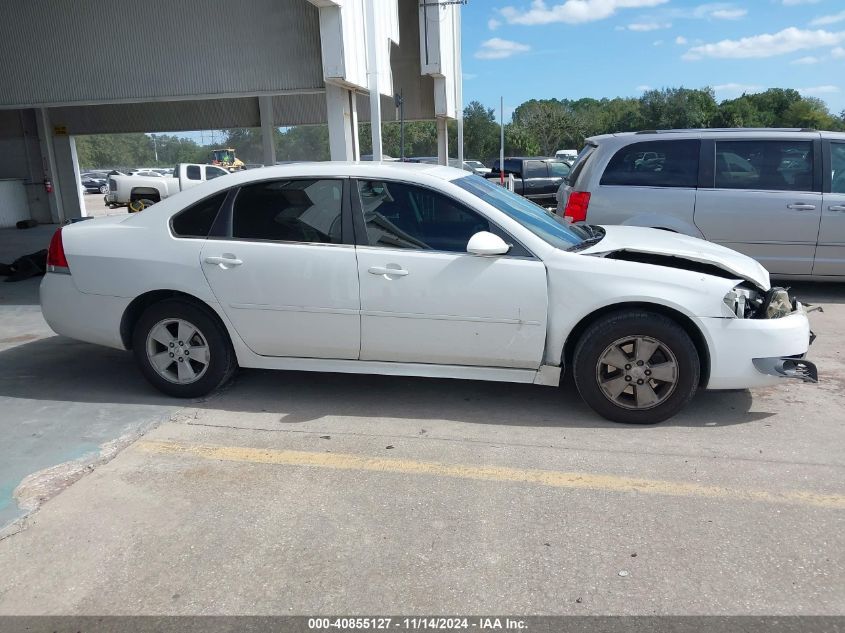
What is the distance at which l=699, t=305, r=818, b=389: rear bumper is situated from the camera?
13.2ft

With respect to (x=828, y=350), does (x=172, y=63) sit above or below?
above

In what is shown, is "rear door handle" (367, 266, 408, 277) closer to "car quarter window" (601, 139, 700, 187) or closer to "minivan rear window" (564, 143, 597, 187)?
"car quarter window" (601, 139, 700, 187)

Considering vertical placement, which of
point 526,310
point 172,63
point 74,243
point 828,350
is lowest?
point 828,350

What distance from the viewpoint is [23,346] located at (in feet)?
20.2

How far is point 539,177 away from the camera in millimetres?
21562

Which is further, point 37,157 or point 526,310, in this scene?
point 37,157

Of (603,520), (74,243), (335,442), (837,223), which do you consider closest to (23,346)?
(74,243)

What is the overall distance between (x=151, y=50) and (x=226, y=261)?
19.3ft

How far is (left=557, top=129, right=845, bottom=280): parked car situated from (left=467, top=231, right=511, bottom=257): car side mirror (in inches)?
139

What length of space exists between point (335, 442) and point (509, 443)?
105 centimetres

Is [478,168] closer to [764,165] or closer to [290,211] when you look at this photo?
[764,165]

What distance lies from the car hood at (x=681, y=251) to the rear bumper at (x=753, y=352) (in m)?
0.34

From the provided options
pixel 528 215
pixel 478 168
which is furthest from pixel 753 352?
pixel 478 168

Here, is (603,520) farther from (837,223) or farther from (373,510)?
(837,223)
